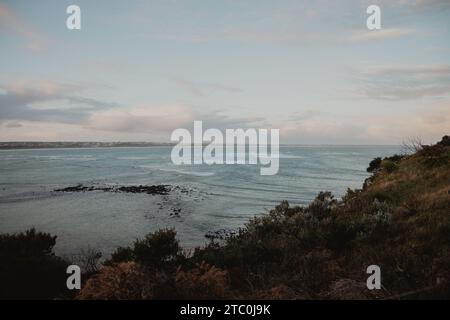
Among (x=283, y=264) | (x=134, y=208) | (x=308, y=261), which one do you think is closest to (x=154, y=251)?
(x=283, y=264)

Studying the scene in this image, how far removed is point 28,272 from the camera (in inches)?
309

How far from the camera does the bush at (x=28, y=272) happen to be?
7.32m

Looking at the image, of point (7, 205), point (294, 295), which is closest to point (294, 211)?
point (294, 295)

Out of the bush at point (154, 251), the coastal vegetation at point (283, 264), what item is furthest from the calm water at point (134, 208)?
the coastal vegetation at point (283, 264)

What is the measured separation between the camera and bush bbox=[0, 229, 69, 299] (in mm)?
7324

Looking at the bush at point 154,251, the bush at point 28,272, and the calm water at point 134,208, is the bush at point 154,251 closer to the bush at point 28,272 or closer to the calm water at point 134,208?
the bush at point 28,272

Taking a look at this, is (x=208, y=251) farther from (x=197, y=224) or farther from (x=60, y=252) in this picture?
(x=197, y=224)

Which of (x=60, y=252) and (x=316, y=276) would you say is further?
(x=60, y=252)

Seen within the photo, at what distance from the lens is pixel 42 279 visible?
310 inches

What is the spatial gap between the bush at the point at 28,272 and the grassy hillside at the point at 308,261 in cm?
98

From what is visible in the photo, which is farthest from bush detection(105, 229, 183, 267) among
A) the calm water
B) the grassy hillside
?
the calm water

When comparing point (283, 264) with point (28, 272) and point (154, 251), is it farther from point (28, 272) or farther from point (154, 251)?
point (28, 272)

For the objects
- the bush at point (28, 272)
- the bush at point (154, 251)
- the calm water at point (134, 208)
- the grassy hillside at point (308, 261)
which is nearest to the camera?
the grassy hillside at point (308, 261)

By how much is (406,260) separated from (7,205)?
112ft
